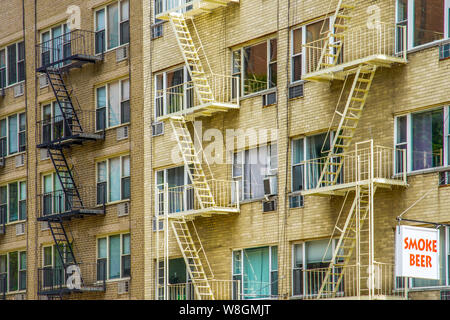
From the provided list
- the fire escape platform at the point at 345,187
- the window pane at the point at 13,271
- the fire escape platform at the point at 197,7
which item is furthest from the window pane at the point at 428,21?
the window pane at the point at 13,271

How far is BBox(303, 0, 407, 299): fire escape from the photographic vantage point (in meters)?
31.8

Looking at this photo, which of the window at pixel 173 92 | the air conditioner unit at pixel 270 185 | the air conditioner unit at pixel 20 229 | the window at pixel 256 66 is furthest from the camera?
the air conditioner unit at pixel 20 229

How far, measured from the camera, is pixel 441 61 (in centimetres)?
3127

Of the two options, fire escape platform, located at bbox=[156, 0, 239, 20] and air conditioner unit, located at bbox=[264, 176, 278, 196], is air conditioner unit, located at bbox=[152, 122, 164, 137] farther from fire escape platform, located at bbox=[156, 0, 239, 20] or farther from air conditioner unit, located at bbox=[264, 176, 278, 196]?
air conditioner unit, located at bbox=[264, 176, 278, 196]

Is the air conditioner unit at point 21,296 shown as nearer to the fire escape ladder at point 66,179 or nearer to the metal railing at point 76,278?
the metal railing at point 76,278

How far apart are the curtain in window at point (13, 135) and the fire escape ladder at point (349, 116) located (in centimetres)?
2174

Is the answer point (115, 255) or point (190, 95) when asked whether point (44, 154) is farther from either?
point (190, 95)

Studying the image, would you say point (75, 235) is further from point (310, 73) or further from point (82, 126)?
point (310, 73)

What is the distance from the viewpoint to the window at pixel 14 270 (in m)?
50.3

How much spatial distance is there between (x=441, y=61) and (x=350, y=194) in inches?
197

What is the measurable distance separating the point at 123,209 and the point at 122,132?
317 cm
